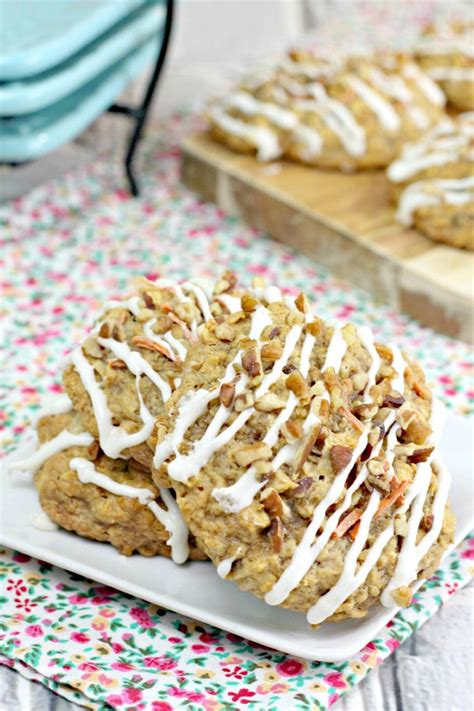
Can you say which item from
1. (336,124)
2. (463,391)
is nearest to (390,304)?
(463,391)

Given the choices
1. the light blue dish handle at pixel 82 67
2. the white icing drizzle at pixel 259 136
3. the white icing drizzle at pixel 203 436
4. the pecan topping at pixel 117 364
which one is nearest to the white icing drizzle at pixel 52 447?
the pecan topping at pixel 117 364

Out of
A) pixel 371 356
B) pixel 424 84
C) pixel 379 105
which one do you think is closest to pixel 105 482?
pixel 371 356

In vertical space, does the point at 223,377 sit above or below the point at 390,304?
above

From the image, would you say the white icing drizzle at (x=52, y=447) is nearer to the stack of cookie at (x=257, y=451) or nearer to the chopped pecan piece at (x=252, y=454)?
the stack of cookie at (x=257, y=451)

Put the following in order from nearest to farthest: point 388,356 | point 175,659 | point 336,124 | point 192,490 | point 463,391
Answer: point 192,490, point 175,659, point 388,356, point 463,391, point 336,124

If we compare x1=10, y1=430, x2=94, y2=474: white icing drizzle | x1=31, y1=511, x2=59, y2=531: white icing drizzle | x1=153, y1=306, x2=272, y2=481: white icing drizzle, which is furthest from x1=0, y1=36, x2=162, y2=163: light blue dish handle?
x1=153, y1=306, x2=272, y2=481: white icing drizzle

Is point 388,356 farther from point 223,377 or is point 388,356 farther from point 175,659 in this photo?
point 175,659

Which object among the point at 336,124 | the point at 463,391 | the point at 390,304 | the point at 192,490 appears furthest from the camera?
the point at 336,124
